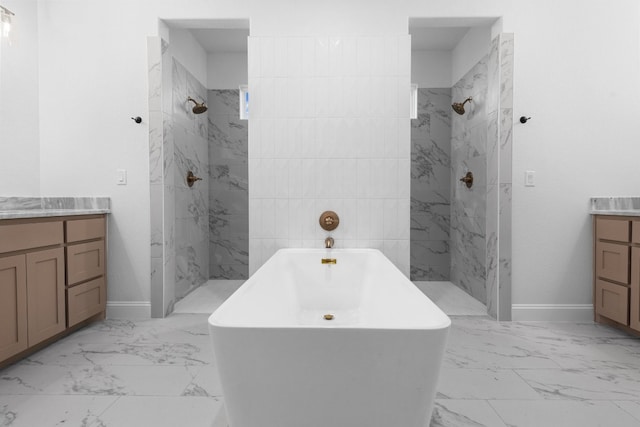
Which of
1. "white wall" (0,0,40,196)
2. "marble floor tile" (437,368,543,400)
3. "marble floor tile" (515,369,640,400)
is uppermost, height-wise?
"white wall" (0,0,40,196)

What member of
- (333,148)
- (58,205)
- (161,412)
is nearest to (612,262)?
(333,148)

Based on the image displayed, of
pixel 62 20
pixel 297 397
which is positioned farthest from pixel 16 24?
pixel 297 397

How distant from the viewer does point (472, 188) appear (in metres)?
3.31

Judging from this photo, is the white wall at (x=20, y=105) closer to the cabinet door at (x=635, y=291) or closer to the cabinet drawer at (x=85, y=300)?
the cabinet drawer at (x=85, y=300)

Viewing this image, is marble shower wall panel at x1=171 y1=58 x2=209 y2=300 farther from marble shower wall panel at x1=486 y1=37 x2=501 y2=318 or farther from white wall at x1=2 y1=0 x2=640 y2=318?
marble shower wall panel at x1=486 y1=37 x2=501 y2=318

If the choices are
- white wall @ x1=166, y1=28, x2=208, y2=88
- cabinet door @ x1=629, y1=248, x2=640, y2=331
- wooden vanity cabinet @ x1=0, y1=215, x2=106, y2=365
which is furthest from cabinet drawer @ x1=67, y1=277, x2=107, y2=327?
cabinet door @ x1=629, y1=248, x2=640, y2=331

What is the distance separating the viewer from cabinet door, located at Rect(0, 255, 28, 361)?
174 centimetres

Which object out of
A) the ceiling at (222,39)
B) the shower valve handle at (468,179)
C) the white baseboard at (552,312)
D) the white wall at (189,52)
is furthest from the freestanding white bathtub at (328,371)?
the ceiling at (222,39)

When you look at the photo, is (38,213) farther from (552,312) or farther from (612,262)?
(612,262)

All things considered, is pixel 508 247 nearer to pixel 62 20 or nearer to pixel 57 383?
pixel 57 383

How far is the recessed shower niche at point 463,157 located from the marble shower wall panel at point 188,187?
2035 mm

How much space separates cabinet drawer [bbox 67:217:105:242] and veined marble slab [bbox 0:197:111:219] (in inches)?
2.3

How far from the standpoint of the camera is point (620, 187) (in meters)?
2.58

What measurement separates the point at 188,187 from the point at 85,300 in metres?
1.37
